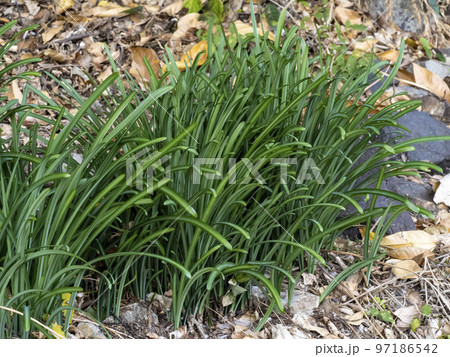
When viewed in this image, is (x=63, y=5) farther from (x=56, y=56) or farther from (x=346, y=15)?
(x=346, y=15)

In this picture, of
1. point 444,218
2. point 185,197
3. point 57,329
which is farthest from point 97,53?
point 57,329

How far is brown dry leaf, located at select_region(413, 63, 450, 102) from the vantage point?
3.76 m

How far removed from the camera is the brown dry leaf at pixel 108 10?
422 cm

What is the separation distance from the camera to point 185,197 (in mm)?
1789

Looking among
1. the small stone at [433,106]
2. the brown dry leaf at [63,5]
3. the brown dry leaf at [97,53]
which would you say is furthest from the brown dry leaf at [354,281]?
the brown dry leaf at [63,5]

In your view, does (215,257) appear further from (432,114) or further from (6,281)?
(432,114)

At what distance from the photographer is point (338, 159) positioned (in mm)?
2078

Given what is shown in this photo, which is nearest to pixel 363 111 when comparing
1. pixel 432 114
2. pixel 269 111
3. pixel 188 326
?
pixel 269 111

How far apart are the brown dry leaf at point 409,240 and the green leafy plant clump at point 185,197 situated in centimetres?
28

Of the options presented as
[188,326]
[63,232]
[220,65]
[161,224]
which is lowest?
[188,326]

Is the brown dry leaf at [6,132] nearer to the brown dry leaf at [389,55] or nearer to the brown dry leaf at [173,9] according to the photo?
the brown dry leaf at [173,9]
